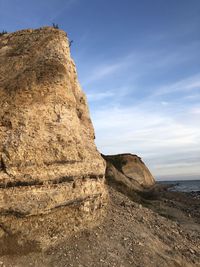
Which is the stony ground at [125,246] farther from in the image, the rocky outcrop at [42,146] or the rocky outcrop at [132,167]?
the rocky outcrop at [132,167]

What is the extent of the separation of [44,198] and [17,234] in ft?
4.00

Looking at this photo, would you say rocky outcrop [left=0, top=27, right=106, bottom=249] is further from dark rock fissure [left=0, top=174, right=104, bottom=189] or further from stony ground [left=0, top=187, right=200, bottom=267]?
stony ground [left=0, top=187, right=200, bottom=267]

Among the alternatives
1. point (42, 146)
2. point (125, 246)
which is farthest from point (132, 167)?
point (42, 146)

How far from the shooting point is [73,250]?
38.7 ft

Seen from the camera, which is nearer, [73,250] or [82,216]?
[73,250]

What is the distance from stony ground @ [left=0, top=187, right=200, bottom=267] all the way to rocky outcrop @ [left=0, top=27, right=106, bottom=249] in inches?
25.7

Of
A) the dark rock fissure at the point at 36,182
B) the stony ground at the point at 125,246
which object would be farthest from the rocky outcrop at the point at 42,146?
the stony ground at the point at 125,246

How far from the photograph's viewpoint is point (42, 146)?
40.1 ft

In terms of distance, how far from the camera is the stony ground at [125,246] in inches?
446

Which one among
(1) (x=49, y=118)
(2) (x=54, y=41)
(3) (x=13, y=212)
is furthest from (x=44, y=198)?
(2) (x=54, y=41)

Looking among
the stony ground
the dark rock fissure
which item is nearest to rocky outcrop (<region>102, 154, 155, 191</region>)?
the stony ground

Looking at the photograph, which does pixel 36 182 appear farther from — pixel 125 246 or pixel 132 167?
pixel 132 167

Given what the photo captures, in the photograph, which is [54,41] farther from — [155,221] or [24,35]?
[155,221]

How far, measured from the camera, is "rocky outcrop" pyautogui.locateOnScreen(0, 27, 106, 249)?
445 inches
